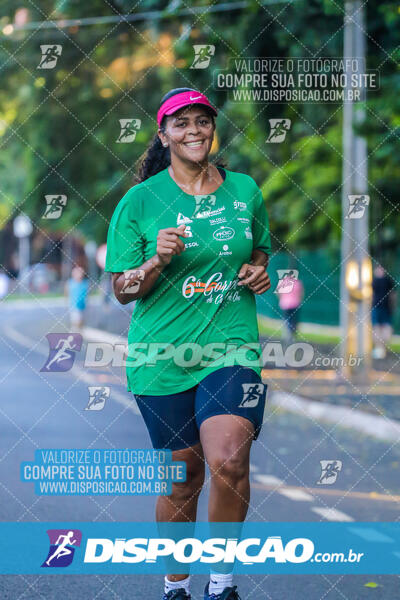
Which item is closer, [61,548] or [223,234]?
[223,234]

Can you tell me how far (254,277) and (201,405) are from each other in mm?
495

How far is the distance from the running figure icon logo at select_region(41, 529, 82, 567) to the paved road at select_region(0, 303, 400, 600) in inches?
4.3

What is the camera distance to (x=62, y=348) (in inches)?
251

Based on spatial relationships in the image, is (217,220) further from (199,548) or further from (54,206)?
(54,206)

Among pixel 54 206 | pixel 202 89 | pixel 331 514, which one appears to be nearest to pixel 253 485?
pixel 331 514

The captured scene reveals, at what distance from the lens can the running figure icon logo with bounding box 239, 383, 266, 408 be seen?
415 cm

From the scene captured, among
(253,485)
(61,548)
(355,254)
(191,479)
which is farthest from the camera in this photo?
(355,254)

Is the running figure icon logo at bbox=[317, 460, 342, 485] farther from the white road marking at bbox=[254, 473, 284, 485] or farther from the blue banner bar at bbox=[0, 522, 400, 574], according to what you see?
the blue banner bar at bbox=[0, 522, 400, 574]

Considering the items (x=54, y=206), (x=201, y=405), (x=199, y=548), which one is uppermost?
(x=54, y=206)

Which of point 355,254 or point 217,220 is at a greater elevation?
point 355,254

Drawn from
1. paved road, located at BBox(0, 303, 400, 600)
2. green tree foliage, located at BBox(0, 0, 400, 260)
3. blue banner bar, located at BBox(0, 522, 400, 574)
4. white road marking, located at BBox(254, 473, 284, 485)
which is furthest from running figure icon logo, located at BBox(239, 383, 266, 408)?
white road marking, located at BBox(254, 473, 284, 485)

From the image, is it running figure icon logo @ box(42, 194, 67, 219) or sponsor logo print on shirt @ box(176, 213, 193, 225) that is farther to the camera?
running figure icon logo @ box(42, 194, 67, 219)

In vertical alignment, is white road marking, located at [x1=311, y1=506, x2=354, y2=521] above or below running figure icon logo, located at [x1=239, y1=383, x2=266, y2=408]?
below

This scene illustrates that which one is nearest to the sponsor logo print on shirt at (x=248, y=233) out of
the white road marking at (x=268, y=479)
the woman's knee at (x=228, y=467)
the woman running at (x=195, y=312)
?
the woman running at (x=195, y=312)
